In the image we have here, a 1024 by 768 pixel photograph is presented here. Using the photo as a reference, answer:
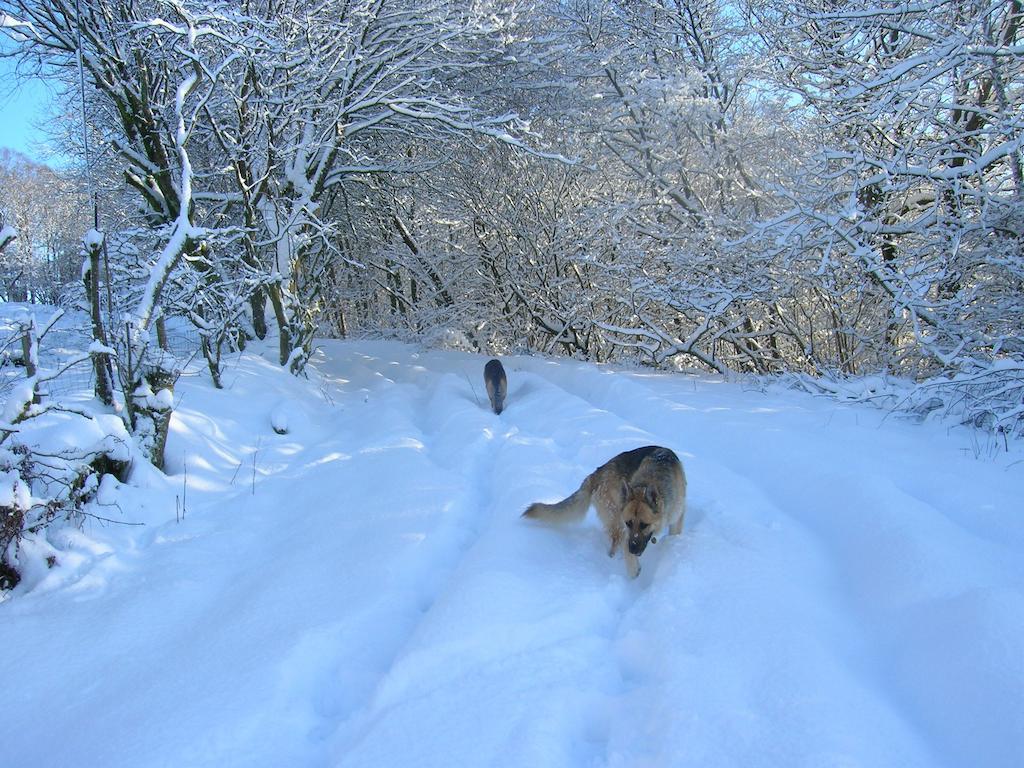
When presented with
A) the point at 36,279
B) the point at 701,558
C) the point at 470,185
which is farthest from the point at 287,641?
the point at 36,279

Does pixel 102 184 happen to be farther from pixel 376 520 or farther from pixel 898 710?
pixel 898 710

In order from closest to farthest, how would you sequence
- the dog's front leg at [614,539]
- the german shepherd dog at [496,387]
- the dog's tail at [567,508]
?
the dog's front leg at [614,539]
the dog's tail at [567,508]
the german shepherd dog at [496,387]

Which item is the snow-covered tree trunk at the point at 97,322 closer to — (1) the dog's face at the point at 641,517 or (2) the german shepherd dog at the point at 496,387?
(1) the dog's face at the point at 641,517

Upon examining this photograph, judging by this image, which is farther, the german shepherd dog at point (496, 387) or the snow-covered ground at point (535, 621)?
the german shepherd dog at point (496, 387)

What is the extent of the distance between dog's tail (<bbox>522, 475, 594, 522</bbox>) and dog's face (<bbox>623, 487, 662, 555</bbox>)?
0.43 metres

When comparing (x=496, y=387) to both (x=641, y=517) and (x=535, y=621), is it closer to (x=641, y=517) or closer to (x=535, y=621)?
(x=641, y=517)

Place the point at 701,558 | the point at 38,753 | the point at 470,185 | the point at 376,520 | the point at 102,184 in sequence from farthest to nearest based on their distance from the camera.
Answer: the point at 470,185, the point at 102,184, the point at 376,520, the point at 701,558, the point at 38,753

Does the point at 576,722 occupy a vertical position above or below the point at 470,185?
below

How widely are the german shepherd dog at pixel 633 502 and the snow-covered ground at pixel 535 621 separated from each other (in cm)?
15

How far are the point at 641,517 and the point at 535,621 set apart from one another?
39.1 inches

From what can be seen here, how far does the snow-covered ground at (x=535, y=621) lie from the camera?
2475 mm

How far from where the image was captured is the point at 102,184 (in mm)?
14266

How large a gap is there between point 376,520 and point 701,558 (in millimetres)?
2412

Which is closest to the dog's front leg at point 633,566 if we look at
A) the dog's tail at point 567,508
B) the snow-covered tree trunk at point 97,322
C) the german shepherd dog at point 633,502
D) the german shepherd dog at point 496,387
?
the german shepherd dog at point 633,502
